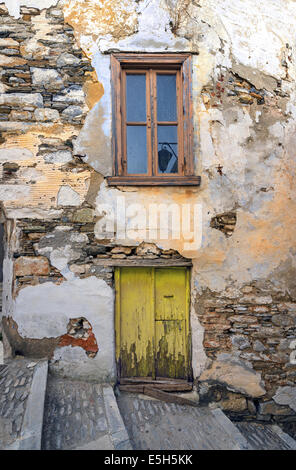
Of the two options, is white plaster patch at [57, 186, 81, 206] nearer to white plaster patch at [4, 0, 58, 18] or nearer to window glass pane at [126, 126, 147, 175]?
window glass pane at [126, 126, 147, 175]

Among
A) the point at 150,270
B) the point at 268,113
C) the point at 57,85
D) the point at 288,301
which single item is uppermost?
the point at 57,85

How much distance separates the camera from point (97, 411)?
107 inches

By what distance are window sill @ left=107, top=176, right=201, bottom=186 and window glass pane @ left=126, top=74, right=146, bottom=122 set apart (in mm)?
801

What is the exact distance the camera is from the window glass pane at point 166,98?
3.61 m

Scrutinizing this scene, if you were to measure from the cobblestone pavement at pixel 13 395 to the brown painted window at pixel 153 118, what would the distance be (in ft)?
7.80

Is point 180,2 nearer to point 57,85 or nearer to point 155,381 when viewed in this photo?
point 57,85

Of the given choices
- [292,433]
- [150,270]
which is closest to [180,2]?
[150,270]

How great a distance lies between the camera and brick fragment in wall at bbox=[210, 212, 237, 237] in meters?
3.47

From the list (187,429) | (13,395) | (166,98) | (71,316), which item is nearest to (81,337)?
(71,316)

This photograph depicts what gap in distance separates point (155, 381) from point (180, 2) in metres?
4.62

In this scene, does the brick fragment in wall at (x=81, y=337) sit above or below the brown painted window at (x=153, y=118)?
below

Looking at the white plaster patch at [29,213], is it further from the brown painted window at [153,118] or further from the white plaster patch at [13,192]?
the brown painted window at [153,118]

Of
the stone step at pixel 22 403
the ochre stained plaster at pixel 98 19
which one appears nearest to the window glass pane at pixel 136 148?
the ochre stained plaster at pixel 98 19

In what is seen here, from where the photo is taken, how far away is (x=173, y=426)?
2953mm
